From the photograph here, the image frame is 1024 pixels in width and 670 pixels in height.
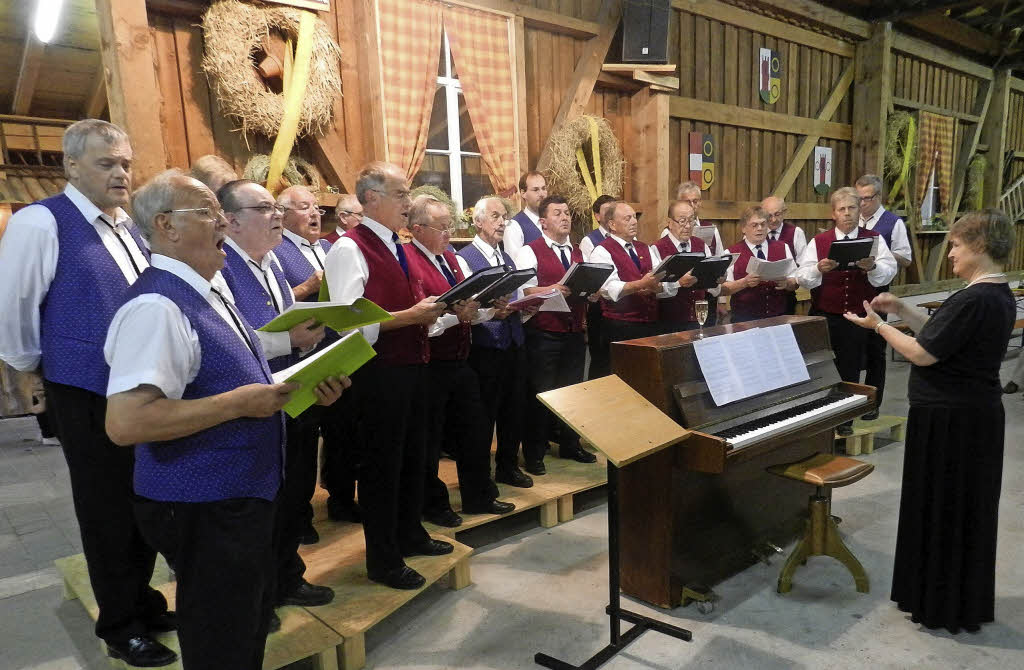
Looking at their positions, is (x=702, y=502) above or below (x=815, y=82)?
below

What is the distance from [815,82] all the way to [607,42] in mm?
3768

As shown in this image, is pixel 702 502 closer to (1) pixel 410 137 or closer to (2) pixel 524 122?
(1) pixel 410 137

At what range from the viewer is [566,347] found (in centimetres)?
392

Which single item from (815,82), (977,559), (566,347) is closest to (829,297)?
(566,347)

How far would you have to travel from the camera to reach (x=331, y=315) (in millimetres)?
1709

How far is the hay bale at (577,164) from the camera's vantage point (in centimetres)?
568

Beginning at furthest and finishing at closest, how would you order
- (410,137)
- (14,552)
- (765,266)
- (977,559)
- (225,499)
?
(410,137) → (765,266) → (14,552) → (977,559) → (225,499)

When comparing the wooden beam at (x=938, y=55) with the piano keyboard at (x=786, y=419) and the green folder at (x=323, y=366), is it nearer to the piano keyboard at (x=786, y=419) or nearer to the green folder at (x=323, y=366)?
the piano keyboard at (x=786, y=419)

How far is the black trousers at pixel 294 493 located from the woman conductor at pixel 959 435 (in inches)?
81.9

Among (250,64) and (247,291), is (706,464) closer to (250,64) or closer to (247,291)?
(247,291)

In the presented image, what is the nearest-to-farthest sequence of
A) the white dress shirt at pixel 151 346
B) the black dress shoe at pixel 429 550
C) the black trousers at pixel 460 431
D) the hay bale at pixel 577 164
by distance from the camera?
1. the white dress shirt at pixel 151 346
2. the black dress shoe at pixel 429 550
3. the black trousers at pixel 460 431
4. the hay bale at pixel 577 164

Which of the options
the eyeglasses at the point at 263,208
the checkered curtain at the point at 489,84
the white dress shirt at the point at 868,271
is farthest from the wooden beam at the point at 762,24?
the eyeglasses at the point at 263,208

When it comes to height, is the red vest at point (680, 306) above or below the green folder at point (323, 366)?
below

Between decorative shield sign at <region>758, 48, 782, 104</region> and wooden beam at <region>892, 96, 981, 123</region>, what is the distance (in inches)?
91.0
